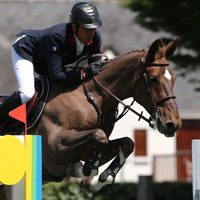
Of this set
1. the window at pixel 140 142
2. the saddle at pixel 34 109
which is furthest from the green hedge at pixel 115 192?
the window at pixel 140 142

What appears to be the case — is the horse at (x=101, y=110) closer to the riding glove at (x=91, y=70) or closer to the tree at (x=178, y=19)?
the riding glove at (x=91, y=70)

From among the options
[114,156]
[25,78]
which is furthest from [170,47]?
[25,78]

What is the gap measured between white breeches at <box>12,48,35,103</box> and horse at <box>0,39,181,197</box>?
21 centimetres

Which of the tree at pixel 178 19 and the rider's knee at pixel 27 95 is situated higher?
the tree at pixel 178 19

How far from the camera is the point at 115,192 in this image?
13648 millimetres

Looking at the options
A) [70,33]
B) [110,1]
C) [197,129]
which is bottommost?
[197,129]

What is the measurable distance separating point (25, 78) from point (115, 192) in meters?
5.90

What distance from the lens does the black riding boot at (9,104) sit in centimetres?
815

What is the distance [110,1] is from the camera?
3475cm

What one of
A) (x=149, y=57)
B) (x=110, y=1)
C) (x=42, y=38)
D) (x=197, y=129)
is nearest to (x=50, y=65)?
(x=42, y=38)

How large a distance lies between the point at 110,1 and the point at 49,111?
88.6ft

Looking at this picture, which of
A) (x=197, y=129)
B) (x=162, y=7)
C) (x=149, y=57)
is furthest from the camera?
(x=197, y=129)

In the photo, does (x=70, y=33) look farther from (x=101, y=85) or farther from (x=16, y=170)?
(x=16, y=170)

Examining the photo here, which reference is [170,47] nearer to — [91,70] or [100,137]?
[91,70]
